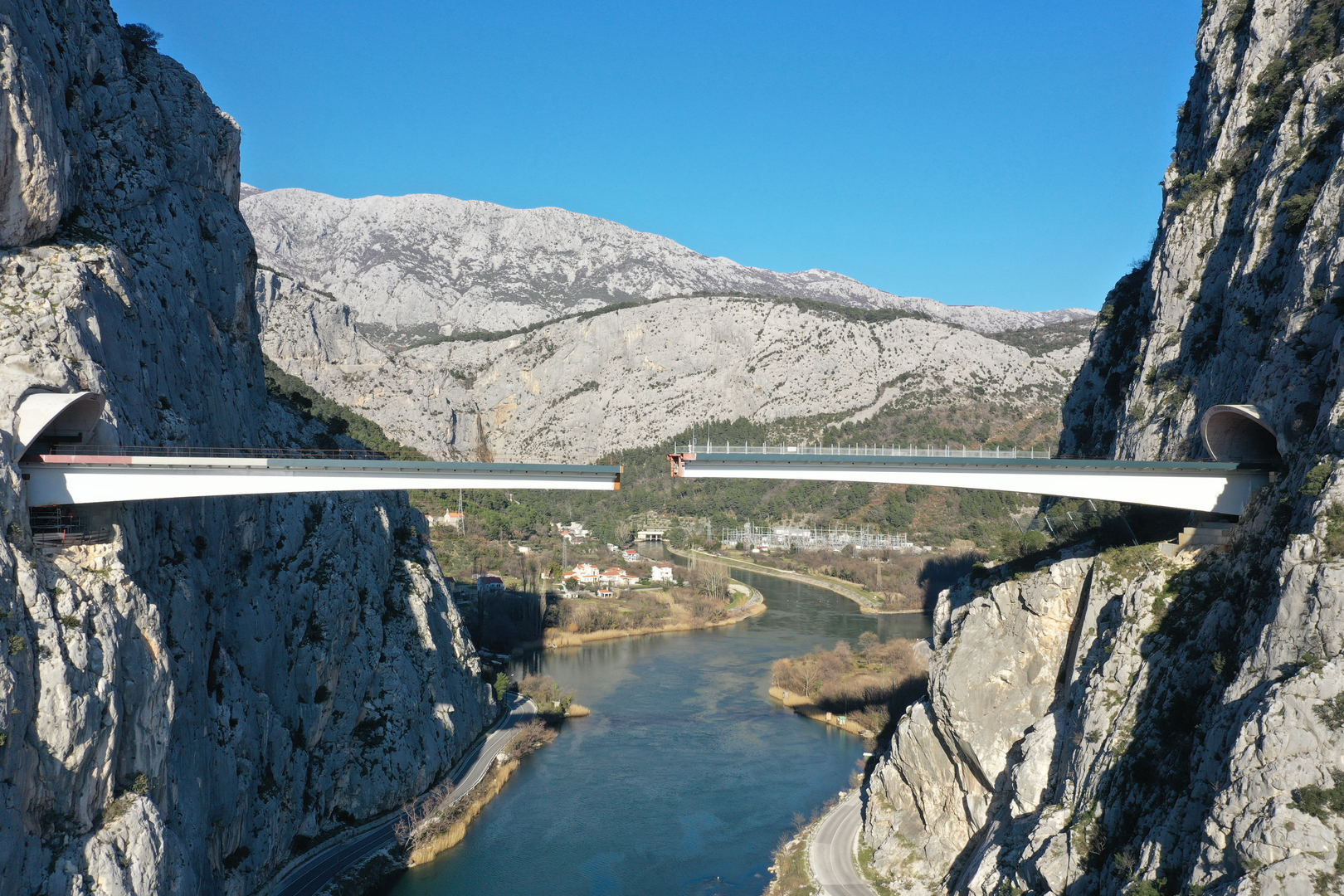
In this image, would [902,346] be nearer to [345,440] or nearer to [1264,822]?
[345,440]

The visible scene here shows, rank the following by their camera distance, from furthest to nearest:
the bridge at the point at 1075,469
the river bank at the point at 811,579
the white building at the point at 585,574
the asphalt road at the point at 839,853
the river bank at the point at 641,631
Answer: the white building at the point at 585,574 < the river bank at the point at 811,579 < the river bank at the point at 641,631 < the asphalt road at the point at 839,853 < the bridge at the point at 1075,469

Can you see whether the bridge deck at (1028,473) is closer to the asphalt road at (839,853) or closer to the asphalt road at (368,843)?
the asphalt road at (839,853)

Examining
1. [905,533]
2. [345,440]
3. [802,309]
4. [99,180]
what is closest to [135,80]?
[99,180]

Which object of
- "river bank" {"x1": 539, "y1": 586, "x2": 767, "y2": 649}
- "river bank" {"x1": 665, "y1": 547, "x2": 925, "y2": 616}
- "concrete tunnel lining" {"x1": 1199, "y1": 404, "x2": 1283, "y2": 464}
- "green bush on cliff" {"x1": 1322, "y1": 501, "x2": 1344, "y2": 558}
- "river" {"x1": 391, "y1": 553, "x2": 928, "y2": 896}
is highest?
"concrete tunnel lining" {"x1": 1199, "y1": 404, "x2": 1283, "y2": 464}

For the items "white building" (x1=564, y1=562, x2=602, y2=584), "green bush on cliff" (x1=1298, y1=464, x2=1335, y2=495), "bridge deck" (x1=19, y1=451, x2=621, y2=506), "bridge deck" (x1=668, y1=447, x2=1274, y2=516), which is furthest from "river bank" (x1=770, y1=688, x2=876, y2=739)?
"white building" (x1=564, y1=562, x2=602, y2=584)

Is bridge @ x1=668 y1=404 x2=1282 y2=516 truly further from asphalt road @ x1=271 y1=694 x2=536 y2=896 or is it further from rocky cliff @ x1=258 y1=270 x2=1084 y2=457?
rocky cliff @ x1=258 y1=270 x2=1084 y2=457

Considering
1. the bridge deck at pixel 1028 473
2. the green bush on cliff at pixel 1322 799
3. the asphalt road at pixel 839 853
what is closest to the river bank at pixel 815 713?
the asphalt road at pixel 839 853
